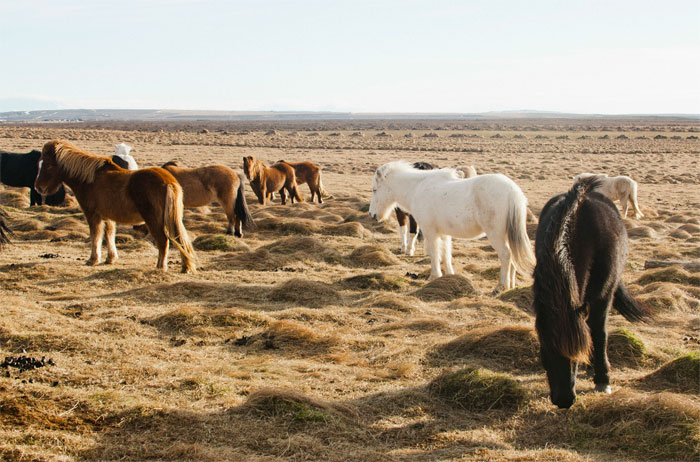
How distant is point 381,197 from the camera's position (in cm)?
1082

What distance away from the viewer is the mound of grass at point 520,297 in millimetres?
7846

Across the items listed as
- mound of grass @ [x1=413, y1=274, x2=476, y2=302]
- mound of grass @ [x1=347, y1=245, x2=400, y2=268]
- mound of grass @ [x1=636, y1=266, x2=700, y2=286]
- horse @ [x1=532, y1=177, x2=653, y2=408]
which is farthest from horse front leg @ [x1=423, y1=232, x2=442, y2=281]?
horse @ [x1=532, y1=177, x2=653, y2=408]

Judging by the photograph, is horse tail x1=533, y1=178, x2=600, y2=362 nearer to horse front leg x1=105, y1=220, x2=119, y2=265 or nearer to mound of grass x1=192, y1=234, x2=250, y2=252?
horse front leg x1=105, y1=220, x2=119, y2=265

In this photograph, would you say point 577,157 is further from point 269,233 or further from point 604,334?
point 604,334

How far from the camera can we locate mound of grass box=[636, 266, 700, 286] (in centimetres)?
906

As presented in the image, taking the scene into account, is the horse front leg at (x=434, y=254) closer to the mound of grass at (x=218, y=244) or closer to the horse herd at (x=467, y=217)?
the horse herd at (x=467, y=217)

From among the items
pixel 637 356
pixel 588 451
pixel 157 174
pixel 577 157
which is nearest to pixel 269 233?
pixel 157 174

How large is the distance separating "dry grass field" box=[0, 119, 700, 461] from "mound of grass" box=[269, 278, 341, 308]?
35 millimetres

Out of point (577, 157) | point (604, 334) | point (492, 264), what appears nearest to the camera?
point (604, 334)

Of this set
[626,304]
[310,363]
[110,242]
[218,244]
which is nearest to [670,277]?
[626,304]

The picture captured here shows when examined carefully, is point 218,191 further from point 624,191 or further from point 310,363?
point 624,191

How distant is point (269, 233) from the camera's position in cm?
1334

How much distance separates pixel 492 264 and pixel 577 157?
3346cm

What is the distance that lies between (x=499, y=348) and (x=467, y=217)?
10.5 feet
